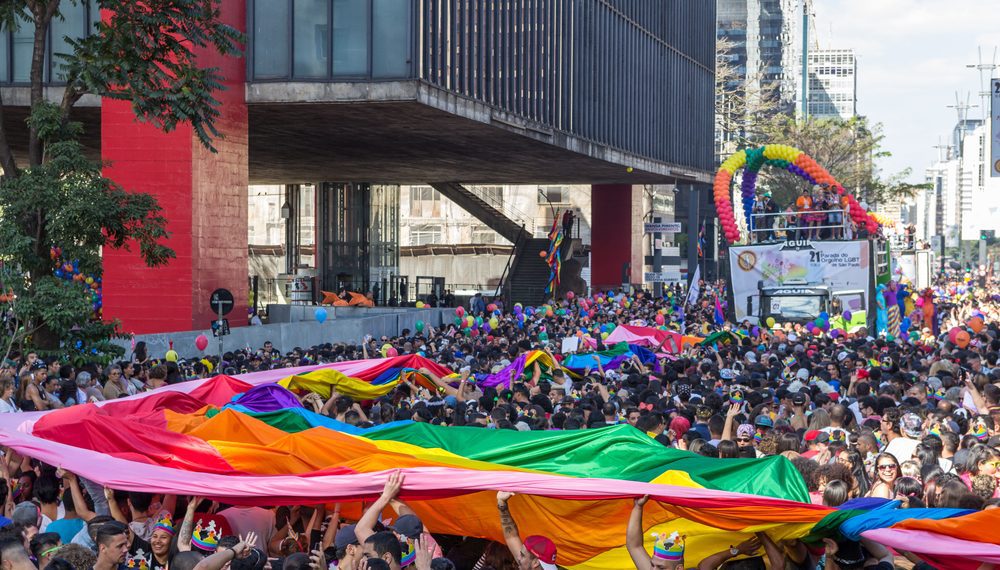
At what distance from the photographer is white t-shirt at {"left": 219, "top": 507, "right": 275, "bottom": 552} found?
8516 mm

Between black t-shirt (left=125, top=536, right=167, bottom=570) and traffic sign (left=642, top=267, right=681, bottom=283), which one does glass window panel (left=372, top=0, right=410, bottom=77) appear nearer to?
traffic sign (left=642, top=267, right=681, bottom=283)

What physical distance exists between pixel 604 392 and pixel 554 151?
2723cm

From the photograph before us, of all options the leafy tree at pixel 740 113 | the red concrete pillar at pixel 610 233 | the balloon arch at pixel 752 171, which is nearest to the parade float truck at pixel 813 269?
the balloon arch at pixel 752 171

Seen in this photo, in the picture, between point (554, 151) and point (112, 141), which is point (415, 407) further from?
point (554, 151)

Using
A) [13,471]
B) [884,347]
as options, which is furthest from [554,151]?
[13,471]

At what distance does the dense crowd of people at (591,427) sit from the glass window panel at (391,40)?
810 cm

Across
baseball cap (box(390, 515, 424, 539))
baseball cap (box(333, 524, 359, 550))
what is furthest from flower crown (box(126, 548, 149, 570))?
baseball cap (box(390, 515, 424, 539))

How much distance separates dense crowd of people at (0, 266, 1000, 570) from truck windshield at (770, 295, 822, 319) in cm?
648

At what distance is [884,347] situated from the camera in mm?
20625

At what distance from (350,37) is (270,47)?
6.28ft

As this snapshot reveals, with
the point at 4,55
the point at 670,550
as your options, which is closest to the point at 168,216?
the point at 4,55

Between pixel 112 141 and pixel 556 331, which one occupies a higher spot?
pixel 112 141

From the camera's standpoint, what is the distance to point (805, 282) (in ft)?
97.1

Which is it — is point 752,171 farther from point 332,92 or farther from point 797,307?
point 332,92
